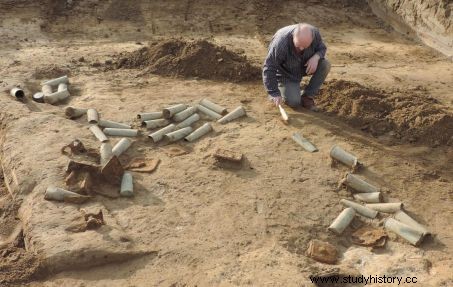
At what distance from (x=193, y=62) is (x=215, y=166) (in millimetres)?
3091

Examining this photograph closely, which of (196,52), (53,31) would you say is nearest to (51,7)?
(53,31)

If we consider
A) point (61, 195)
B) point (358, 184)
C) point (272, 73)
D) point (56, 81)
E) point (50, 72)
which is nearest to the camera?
point (61, 195)

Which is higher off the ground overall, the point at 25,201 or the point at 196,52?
the point at 196,52

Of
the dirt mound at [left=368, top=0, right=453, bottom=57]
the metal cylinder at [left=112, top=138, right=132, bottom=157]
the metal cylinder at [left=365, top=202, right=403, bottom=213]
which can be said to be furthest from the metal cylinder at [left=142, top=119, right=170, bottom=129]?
the dirt mound at [left=368, top=0, right=453, bottom=57]

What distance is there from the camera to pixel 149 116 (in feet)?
23.9

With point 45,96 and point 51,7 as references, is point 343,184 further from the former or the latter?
point 51,7

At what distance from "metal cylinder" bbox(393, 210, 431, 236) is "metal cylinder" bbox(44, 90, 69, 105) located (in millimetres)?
4970

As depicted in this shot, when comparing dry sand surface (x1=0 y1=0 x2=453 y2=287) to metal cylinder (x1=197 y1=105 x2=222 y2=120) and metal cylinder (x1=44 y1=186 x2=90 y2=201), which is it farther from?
metal cylinder (x1=197 y1=105 x2=222 y2=120)

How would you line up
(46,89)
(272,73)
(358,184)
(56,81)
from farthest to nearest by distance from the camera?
(56,81), (46,89), (272,73), (358,184)

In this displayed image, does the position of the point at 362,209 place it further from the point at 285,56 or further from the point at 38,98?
the point at 38,98

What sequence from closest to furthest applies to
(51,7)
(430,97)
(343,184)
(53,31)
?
(343,184)
(430,97)
(53,31)
(51,7)

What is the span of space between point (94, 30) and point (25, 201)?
6219mm

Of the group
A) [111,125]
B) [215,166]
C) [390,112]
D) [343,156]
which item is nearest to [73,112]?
[111,125]

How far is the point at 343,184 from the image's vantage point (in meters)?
6.03
